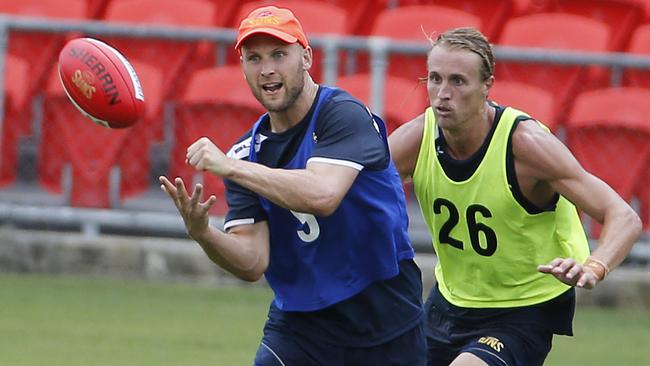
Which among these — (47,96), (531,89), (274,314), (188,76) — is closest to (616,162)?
(531,89)

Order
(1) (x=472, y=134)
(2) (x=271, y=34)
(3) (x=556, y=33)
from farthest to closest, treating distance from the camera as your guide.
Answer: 1. (3) (x=556, y=33)
2. (1) (x=472, y=134)
3. (2) (x=271, y=34)

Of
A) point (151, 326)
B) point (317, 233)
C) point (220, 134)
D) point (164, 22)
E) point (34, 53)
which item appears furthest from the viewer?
point (164, 22)

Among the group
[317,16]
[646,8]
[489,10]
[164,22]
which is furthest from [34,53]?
[646,8]

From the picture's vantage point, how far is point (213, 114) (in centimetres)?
1078

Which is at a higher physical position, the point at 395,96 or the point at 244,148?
the point at 244,148

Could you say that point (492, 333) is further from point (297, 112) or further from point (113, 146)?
point (113, 146)

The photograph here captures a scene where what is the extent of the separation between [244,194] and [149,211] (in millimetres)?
5608

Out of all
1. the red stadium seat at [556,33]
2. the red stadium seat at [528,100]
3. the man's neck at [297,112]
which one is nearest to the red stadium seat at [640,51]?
the red stadium seat at [556,33]

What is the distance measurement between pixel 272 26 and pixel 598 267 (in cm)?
143

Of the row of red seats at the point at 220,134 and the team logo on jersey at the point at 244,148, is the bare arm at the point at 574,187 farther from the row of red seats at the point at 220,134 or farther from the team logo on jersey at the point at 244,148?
the row of red seats at the point at 220,134

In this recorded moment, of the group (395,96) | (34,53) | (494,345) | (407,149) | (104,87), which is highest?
(104,87)

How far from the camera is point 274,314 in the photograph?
17.9 ft

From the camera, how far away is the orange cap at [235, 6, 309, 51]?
204 inches

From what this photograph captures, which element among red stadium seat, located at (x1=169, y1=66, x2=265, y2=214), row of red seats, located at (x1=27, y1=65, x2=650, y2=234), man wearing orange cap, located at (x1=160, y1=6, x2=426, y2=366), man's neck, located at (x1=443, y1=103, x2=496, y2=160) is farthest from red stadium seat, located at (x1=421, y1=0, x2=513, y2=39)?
man wearing orange cap, located at (x1=160, y1=6, x2=426, y2=366)
